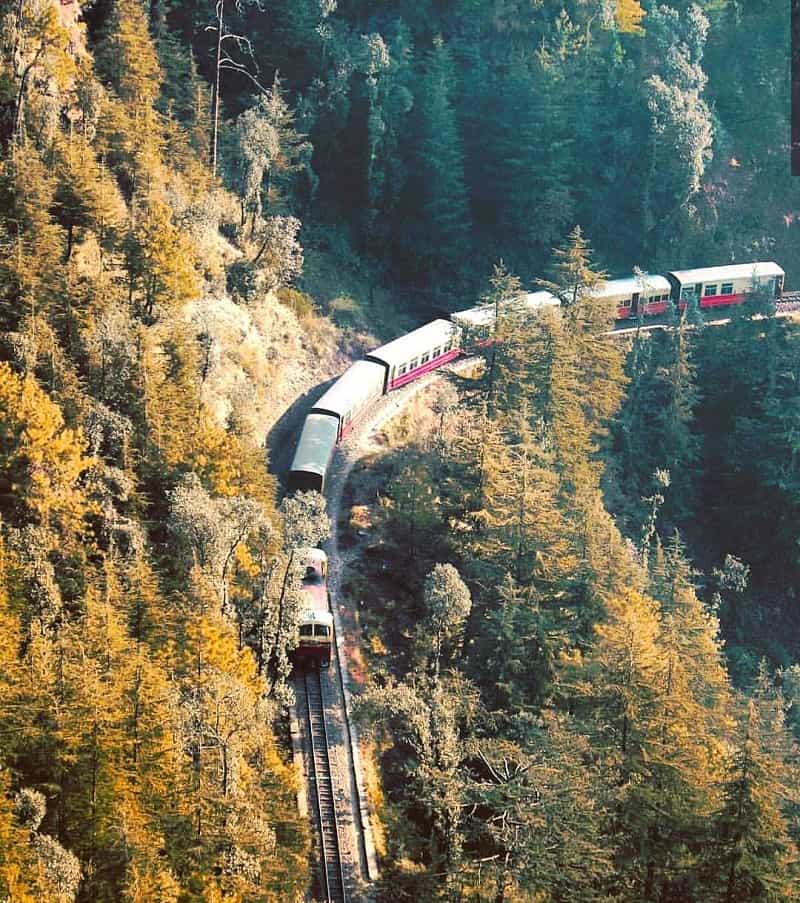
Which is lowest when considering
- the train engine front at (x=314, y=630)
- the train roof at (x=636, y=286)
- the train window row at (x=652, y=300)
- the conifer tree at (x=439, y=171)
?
the train engine front at (x=314, y=630)

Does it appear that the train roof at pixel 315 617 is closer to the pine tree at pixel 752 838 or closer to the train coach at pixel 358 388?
the train coach at pixel 358 388

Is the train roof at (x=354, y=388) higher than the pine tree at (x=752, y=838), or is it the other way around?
the train roof at (x=354, y=388)

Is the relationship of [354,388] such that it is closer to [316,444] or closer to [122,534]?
[316,444]

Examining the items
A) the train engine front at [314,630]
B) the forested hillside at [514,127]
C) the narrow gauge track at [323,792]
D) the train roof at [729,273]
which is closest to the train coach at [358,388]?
the train engine front at [314,630]

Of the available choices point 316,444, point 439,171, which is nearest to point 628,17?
point 439,171

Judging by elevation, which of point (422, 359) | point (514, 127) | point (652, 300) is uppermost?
point (514, 127)

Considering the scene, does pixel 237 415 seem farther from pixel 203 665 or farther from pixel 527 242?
pixel 527 242

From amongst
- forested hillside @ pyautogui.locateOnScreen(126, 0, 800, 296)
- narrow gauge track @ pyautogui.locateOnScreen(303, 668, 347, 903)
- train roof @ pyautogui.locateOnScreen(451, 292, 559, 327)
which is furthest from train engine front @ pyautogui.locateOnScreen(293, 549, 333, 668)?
forested hillside @ pyautogui.locateOnScreen(126, 0, 800, 296)

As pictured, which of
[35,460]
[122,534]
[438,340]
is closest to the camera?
[35,460]
